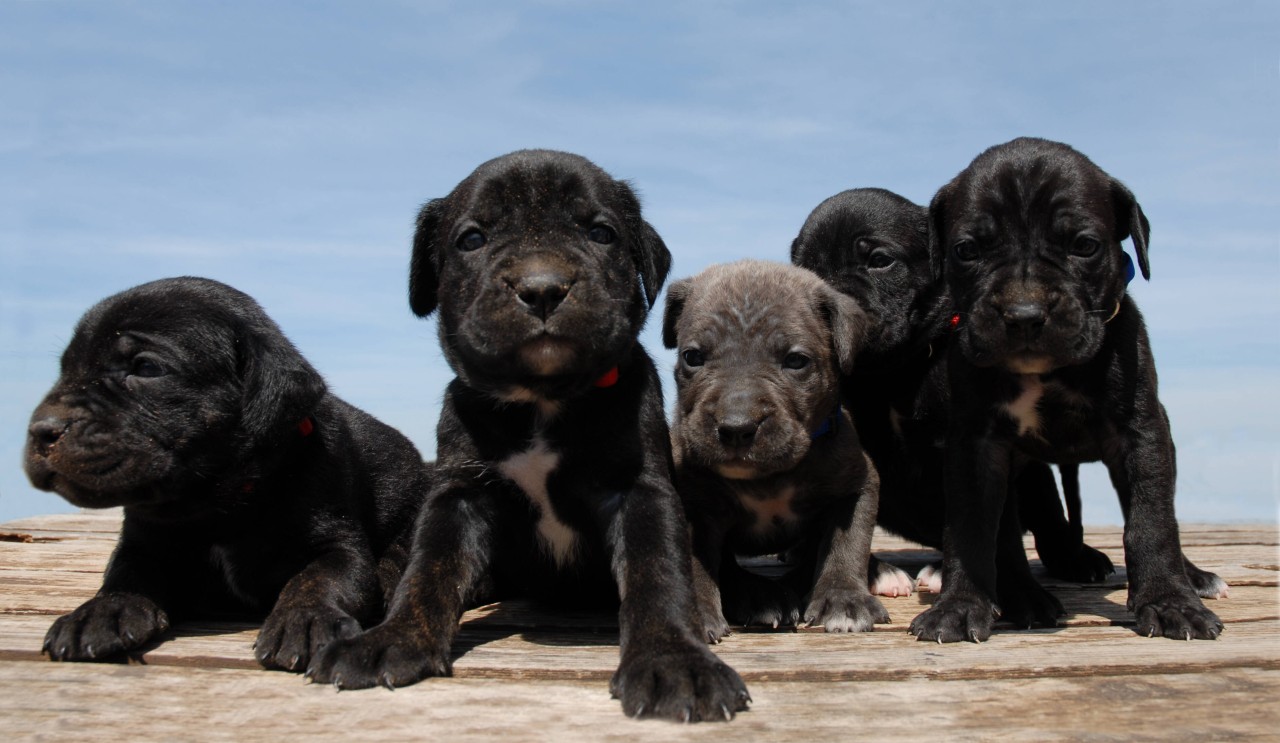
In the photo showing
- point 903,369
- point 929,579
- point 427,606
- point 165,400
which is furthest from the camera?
point 903,369

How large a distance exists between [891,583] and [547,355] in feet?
9.52

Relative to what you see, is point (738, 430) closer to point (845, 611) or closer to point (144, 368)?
point (845, 611)

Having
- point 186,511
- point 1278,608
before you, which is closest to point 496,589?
point 186,511

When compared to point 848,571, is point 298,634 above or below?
below

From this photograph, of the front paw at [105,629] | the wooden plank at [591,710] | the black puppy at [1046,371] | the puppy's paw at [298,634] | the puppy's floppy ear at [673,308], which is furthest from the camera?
the puppy's floppy ear at [673,308]

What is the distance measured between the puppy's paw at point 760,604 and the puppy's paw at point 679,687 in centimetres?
153

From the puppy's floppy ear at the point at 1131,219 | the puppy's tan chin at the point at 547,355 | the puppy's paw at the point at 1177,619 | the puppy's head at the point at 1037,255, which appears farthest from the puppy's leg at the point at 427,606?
the puppy's floppy ear at the point at 1131,219

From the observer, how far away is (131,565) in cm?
476

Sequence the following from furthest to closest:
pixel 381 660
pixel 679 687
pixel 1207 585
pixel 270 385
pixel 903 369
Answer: pixel 903 369
pixel 1207 585
pixel 270 385
pixel 381 660
pixel 679 687

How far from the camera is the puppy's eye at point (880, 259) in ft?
21.5

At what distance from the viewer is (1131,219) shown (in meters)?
5.41

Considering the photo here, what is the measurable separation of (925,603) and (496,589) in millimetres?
2362

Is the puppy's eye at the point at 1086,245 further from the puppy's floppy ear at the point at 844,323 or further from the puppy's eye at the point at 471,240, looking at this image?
the puppy's eye at the point at 471,240

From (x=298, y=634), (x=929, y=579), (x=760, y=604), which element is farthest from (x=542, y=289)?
(x=929, y=579)
